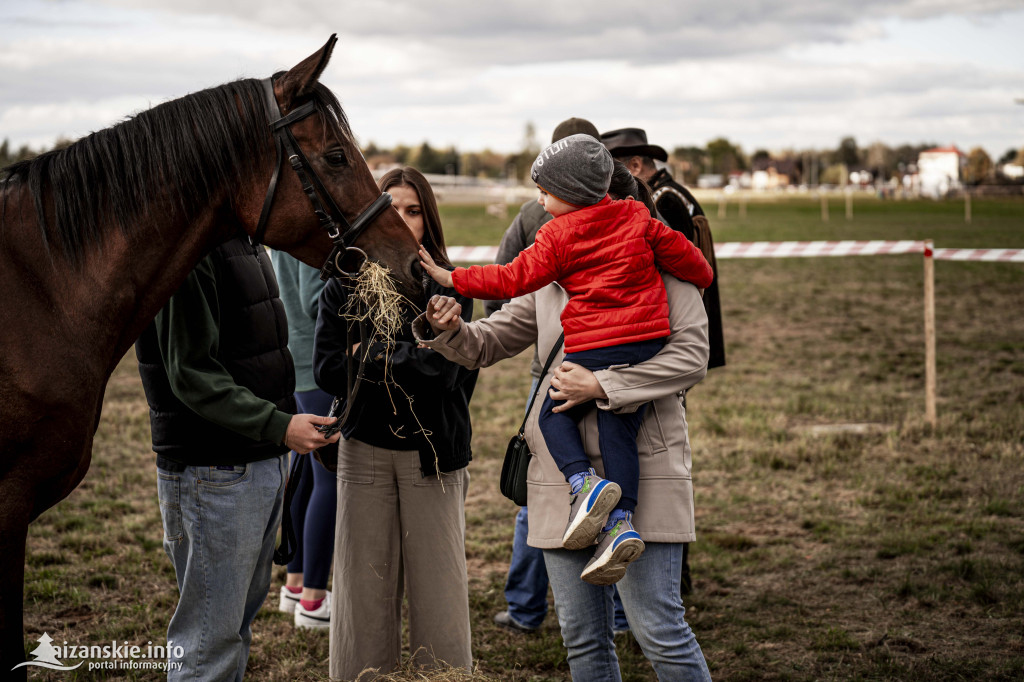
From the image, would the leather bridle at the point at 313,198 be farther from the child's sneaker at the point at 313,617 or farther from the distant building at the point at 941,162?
the distant building at the point at 941,162

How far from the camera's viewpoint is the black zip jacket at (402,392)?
9.37ft

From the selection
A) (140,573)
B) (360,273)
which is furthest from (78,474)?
(140,573)

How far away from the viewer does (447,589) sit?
293cm

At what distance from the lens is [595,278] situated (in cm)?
235

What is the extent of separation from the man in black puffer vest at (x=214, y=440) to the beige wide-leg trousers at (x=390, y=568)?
395 mm

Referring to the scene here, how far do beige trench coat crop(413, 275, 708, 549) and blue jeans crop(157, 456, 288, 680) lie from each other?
794 millimetres

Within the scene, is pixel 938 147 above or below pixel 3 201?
above

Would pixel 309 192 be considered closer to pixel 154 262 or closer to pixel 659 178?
pixel 154 262

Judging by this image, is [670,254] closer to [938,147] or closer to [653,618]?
[653,618]

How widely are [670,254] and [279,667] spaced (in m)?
2.69

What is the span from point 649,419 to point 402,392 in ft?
3.07

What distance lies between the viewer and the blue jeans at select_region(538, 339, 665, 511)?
2.33m

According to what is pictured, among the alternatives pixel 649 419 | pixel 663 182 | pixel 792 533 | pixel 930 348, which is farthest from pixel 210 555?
pixel 930 348

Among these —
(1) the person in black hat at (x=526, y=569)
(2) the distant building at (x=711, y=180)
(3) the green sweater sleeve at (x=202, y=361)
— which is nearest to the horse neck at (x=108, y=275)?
(3) the green sweater sleeve at (x=202, y=361)
